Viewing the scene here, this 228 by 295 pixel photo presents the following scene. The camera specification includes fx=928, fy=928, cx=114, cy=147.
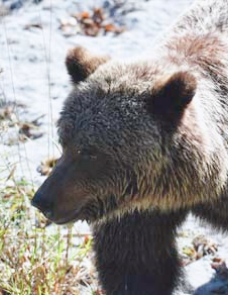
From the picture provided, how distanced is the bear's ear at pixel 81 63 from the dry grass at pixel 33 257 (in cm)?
102

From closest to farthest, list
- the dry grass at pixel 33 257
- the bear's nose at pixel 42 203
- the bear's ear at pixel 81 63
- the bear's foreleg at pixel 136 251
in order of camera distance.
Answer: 1. the bear's nose at pixel 42 203
2. the bear's ear at pixel 81 63
3. the bear's foreleg at pixel 136 251
4. the dry grass at pixel 33 257

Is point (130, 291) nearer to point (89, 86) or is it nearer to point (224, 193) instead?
point (224, 193)

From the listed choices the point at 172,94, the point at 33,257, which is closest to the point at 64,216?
the point at 172,94

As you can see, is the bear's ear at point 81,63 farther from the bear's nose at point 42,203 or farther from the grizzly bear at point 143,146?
the bear's nose at point 42,203

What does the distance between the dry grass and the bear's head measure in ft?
2.87

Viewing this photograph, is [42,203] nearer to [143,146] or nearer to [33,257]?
[143,146]

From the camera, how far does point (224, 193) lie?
5016mm

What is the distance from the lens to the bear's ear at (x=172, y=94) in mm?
4472

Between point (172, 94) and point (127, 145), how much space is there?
332 mm

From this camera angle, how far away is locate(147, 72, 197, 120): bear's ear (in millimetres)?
4472

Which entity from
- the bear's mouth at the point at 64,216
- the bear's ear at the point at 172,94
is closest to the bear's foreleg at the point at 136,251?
the bear's mouth at the point at 64,216

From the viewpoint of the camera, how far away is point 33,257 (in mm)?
5484

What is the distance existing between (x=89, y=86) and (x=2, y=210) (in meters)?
1.21

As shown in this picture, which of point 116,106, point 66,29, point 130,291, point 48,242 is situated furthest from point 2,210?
point 66,29
